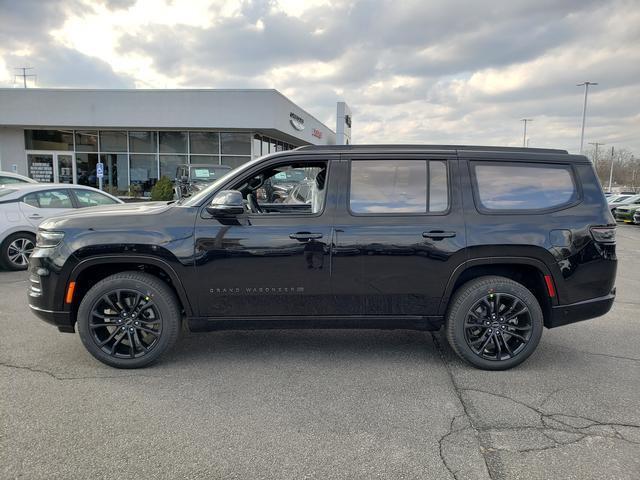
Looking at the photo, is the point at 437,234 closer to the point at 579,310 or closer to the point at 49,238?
the point at 579,310

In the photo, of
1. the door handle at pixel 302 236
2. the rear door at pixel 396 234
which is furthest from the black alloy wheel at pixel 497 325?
the door handle at pixel 302 236

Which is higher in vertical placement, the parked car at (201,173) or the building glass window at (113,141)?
the building glass window at (113,141)

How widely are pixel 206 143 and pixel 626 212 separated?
20.4 m

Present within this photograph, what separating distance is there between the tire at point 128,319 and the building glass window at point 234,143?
20.9 metres

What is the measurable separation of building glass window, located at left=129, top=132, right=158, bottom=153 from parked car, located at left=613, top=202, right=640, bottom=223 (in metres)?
22.8

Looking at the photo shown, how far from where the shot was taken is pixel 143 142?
23750 millimetres

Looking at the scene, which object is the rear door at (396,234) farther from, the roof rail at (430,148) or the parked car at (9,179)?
the parked car at (9,179)

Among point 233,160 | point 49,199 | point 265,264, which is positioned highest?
point 233,160

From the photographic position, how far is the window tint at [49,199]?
26.3 feet

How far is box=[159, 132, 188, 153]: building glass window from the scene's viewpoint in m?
23.7

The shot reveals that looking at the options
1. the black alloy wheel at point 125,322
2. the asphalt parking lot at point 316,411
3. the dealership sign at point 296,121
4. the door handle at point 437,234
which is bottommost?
the asphalt parking lot at point 316,411

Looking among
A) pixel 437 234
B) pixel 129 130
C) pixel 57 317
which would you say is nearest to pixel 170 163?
pixel 129 130

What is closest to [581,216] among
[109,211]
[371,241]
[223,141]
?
[371,241]

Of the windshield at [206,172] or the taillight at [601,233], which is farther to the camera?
the windshield at [206,172]
